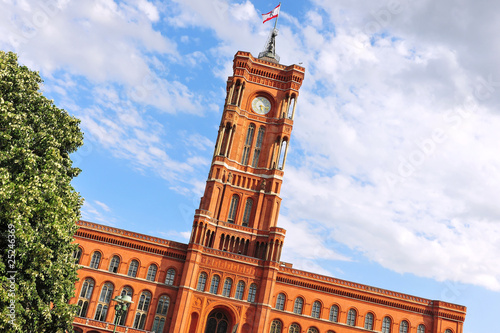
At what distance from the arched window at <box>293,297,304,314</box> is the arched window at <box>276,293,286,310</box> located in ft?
4.89

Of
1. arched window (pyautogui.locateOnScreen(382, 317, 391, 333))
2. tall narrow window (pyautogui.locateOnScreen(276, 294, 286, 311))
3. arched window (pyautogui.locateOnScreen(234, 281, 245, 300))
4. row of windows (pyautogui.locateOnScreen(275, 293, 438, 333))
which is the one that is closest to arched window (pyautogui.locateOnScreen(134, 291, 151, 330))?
arched window (pyautogui.locateOnScreen(234, 281, 245, 300))

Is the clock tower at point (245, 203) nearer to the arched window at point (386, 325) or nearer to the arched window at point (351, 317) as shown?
the arched window at point (351, 317)

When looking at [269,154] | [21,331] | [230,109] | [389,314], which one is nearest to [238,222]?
[269,154]

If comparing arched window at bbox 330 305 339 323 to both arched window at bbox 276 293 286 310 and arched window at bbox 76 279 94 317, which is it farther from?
arched window at bbox 76 279 94 317

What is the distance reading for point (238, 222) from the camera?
58625 mm

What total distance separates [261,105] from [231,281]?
88.3ft

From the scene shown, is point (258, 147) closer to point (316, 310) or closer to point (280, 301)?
point (280, 301)

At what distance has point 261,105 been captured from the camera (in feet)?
217

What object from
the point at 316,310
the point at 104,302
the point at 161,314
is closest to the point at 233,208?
the point at 161,314

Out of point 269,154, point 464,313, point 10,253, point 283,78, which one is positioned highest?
point 283,78

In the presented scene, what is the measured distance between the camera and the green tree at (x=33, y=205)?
23219mm

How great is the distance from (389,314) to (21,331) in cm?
4476

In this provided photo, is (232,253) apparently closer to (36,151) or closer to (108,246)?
(108,246)

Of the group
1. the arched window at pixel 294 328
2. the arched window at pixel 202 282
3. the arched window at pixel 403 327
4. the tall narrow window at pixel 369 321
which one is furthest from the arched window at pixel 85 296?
the arched window at pixel 403 327
